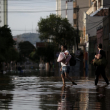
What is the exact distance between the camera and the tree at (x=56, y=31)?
85.2m

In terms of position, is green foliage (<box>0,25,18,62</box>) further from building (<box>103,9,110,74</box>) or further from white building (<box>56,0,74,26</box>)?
white building (<box>56,0,74,26</box>)

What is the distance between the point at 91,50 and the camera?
65.3m

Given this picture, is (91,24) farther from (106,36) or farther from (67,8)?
(67,8)

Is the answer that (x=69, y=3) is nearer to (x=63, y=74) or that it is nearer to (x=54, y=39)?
(x=54, y=39)

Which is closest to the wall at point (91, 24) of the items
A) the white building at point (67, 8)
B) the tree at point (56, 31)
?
the tree at point (56, 31)

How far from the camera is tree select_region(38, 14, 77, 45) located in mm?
85188

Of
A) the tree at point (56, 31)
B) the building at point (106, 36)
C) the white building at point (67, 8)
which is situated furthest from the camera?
the white building at point (67, 8)

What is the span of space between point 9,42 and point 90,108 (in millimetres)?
66538

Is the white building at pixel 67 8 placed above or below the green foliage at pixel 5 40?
above

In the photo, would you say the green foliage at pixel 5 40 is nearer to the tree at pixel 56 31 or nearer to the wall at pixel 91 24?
the tree at pixel 56 31

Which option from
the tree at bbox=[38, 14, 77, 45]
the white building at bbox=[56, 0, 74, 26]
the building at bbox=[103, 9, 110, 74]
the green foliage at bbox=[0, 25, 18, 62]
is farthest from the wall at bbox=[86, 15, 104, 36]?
the white building at bbox=[56, 0, 74, 26]

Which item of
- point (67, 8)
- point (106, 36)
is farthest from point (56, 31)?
point (106, 36)

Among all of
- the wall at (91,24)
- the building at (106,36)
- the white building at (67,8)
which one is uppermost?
the white building at (67,8)

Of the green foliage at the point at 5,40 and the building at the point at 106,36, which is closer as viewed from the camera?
the building at the point at 106,36
